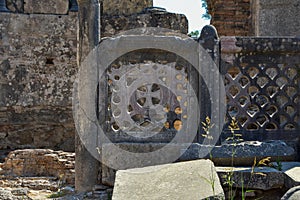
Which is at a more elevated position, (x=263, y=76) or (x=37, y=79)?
(x=263, y=76)

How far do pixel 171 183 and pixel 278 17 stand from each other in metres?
5.26

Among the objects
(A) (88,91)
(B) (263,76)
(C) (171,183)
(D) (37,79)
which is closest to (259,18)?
(B) (263,76)

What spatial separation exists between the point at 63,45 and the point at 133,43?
5.89 m

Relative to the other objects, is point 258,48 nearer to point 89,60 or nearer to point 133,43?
point 133,43

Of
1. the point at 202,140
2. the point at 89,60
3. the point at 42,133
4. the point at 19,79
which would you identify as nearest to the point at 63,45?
the point at 19,79

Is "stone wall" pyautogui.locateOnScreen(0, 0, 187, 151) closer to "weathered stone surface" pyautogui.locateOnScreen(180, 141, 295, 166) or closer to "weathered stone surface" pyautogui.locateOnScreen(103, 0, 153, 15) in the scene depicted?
"weathered stone surface" pyautogui.locateOnScreen(103, 0, 153, 15)

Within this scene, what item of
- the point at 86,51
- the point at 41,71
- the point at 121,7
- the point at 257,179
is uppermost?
the point at 121,7

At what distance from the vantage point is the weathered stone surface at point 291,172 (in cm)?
324

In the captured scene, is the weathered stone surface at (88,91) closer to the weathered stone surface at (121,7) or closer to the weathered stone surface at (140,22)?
the weathered stone surface at (140,22)

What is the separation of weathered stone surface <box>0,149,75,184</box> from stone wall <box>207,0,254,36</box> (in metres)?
4.02

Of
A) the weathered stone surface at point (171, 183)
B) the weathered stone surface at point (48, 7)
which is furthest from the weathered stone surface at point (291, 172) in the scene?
the weathered stone surface at point (48, 7)

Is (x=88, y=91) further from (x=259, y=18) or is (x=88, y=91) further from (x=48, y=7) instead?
(x=48, y=7)

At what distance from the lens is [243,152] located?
154 inches

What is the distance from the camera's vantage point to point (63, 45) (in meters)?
9.98
